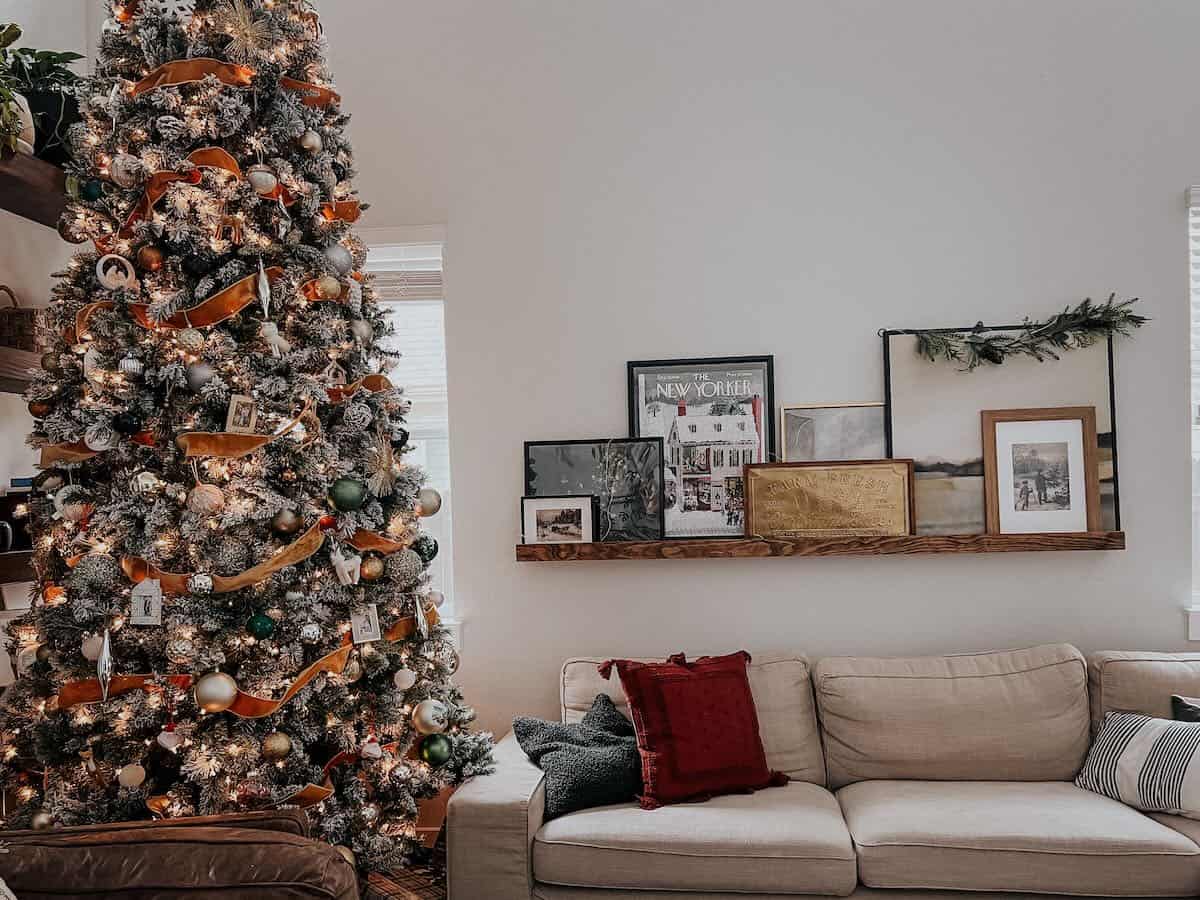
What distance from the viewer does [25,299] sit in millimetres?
2879

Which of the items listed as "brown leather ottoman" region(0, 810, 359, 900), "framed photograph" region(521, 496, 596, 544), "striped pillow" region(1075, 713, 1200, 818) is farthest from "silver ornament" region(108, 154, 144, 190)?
"striped pillow" region(1075, 713, 1200, 818)

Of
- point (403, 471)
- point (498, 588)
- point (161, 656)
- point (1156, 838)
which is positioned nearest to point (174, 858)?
point (161, 656)

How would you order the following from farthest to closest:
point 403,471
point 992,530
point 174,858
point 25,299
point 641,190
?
point 641,190
point 992,530
point 25,299
point 403,471
point 174,858

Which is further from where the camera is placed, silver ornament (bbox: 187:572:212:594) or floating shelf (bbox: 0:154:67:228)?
→ floating shelf (bbox: 0:154:67:228)

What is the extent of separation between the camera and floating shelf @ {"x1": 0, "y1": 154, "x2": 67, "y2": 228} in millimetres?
2467

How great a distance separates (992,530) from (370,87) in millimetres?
2600

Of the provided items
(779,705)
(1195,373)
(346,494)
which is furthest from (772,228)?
(346,494)

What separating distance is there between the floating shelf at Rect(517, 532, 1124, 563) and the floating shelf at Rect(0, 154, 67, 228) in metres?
1.70

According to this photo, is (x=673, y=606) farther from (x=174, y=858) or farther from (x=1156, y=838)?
(x=174, y=858)

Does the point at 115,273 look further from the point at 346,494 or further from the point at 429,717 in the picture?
the point at 429,717

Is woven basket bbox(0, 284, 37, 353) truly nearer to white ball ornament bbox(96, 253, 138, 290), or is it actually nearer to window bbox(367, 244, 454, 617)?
white ball ornament bbox(96, 253, 138, 290)

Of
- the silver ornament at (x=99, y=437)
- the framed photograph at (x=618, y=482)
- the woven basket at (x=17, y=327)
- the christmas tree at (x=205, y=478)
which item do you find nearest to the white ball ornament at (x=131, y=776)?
the christmas tree at (x=205, y=478)

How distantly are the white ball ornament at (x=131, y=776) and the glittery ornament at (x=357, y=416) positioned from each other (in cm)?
90

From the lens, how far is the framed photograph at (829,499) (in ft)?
10.7
